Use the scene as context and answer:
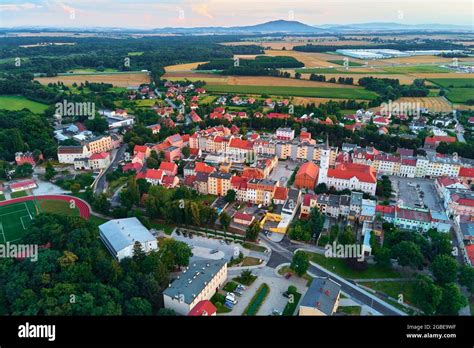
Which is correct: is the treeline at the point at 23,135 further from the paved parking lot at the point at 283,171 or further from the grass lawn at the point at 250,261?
the grass lawn at the point at 250,261

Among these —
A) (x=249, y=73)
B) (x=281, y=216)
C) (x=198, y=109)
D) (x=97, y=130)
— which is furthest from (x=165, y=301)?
(x=249, y=73)

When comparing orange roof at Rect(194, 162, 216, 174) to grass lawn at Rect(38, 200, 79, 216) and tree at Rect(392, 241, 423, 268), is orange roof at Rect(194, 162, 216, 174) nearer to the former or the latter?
grass lawn at Rect(38, 200, 79, 216)

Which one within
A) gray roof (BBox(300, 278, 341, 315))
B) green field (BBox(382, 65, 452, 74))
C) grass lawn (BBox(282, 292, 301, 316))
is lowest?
grass lawn (BBox(282, 292, 301, 316))

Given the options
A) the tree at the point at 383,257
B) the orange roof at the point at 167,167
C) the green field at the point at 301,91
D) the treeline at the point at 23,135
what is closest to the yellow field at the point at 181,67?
the green field at the point at 301,91

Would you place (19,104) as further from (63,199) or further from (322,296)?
(322,296)

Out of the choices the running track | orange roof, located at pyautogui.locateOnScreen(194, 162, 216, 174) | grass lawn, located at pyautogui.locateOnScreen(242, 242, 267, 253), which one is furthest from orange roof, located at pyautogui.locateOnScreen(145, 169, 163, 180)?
grass lawn, located at pyautogui.locateOnScreen(242, 242, 267, 253)

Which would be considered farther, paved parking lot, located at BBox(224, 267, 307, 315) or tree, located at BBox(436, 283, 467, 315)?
paved parking lot, located at BBox(224, 267, 307, 315)
